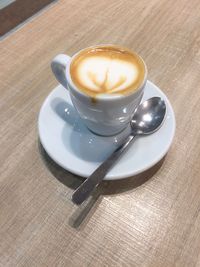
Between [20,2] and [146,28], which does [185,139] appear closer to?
[146,28]

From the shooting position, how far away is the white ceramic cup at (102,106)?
428 millimetres

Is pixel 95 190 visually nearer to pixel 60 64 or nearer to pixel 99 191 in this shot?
pixel 99 191

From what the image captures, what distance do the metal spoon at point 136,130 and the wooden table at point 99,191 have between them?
33 millimetres

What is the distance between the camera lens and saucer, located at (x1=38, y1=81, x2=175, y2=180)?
457 mm

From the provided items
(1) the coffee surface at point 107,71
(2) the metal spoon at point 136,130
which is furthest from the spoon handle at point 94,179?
(1) the coffee surface at point 107,71

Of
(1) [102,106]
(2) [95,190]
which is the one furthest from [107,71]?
(2) [95,190]

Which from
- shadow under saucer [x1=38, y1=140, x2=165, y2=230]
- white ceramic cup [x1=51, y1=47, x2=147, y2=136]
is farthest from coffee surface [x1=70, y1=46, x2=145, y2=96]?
shadow under saucer [x1=38, y1=140, x2=165, y2=230]

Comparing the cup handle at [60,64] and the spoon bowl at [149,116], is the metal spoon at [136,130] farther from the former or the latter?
the cup handle at [60,64]

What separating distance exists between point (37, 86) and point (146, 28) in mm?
324

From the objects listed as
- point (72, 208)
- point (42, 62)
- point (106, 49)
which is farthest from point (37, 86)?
point (72, 208)

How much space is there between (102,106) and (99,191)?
0.44 ft

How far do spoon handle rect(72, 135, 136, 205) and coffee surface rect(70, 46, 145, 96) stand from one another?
0.10 m

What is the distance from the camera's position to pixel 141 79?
0.45 meters

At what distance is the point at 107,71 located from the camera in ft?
1.56
